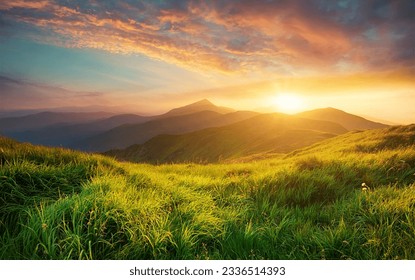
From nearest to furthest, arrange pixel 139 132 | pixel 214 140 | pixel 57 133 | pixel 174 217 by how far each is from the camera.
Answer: pixel 174 217 → pixel 57 133 → pixel 214 140 → pixel 139 132

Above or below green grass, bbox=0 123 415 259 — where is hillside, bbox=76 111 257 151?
below

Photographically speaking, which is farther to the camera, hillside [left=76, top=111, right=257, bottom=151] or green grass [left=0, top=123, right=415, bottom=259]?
hillside [left=76, top=111, right=257, bottom=151]

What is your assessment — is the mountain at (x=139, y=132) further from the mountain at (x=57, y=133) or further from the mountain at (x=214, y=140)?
the mountain at (x=57, y=133)

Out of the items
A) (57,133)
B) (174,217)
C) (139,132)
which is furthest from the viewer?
(139,132)

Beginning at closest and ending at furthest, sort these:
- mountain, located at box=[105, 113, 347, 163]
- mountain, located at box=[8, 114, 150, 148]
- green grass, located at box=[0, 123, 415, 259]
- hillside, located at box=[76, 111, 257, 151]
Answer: green grass, located at box=[0, 123, 415, 259], mountain, located at box=[8, 114, 150, 148], mountain, located at box=[105, 113, 347, 163], hillside, located at box=[76, 111, 257, 151]

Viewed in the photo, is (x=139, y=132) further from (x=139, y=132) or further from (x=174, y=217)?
(x=174, y=217)

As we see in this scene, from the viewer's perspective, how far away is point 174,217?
4.39 meters

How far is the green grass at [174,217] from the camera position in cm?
375

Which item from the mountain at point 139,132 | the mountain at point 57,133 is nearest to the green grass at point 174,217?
the mountain at point 57,133

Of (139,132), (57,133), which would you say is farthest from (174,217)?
(139,132)

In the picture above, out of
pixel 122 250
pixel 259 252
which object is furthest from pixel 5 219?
pixel 259 252

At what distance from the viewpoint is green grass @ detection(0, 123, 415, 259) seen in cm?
375

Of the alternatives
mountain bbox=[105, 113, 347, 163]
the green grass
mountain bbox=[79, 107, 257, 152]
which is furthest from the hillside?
the green grass

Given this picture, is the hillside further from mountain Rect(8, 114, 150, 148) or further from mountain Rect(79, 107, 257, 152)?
mountain Rect(8, 114, 150, 148)
